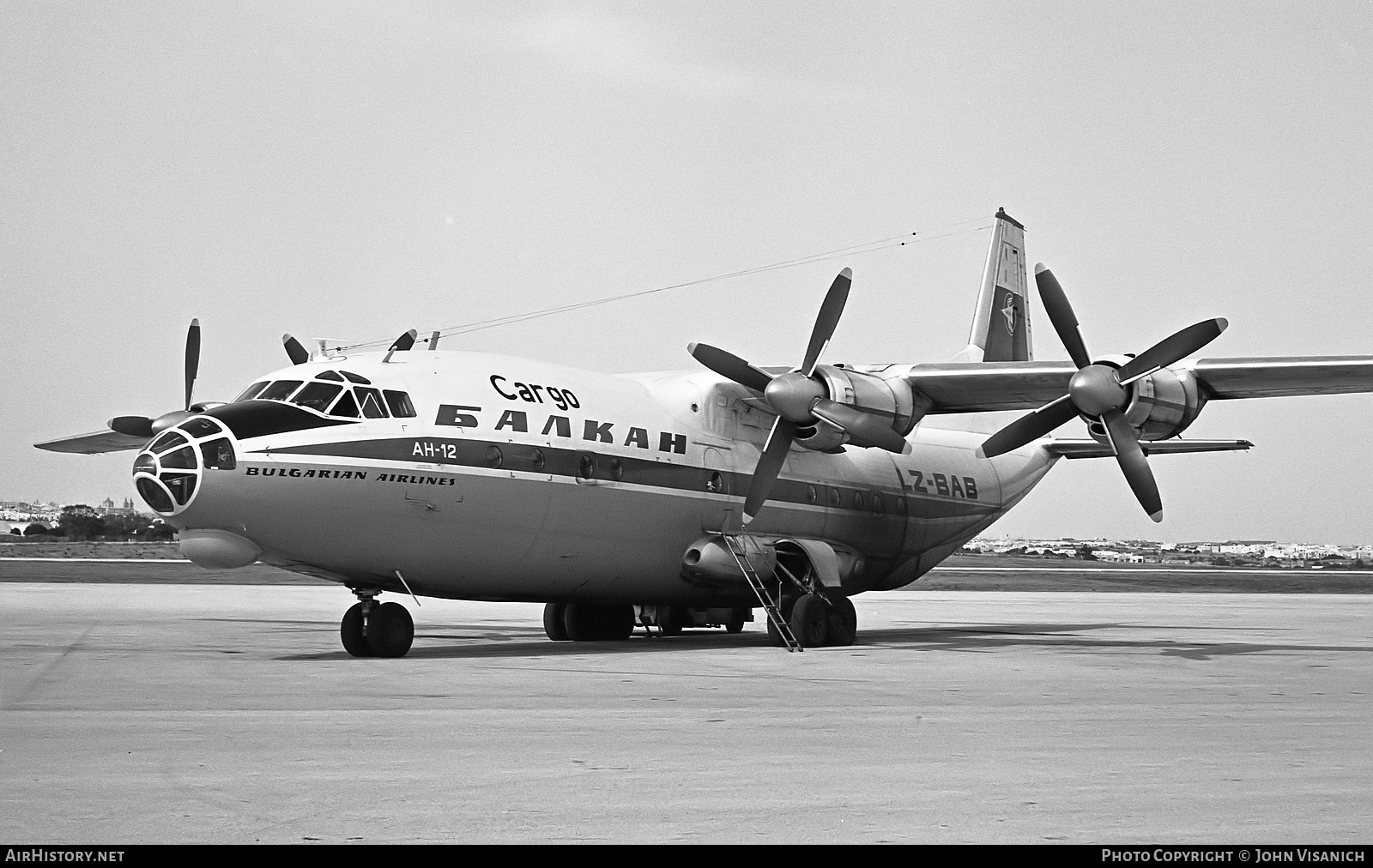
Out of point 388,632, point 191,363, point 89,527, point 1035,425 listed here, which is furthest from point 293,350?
point 89,527

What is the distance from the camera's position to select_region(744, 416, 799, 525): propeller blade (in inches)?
872

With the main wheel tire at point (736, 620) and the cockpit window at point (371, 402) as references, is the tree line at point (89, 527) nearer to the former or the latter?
the main wheel tire at point (736, 620)

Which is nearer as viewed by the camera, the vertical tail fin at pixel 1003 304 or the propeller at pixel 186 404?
the propeller at pixel 186 404

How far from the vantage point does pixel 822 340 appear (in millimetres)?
22344

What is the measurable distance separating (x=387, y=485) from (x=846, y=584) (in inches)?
408

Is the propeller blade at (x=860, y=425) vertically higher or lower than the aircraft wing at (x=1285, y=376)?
lower

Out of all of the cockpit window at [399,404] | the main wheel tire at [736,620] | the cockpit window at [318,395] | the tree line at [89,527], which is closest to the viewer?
the cockpit window at [318,395]

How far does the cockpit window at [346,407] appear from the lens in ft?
59.2

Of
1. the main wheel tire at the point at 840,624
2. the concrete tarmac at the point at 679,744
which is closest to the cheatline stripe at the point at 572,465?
the main wheel tire at the point at 840,624

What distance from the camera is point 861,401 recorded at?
21844 millimetres

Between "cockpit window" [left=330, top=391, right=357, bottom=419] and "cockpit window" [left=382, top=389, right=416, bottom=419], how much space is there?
1.64 feet

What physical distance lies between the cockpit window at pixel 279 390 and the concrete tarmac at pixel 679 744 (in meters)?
3.44

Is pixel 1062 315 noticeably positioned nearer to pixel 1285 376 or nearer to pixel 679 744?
pixel 1285 376
